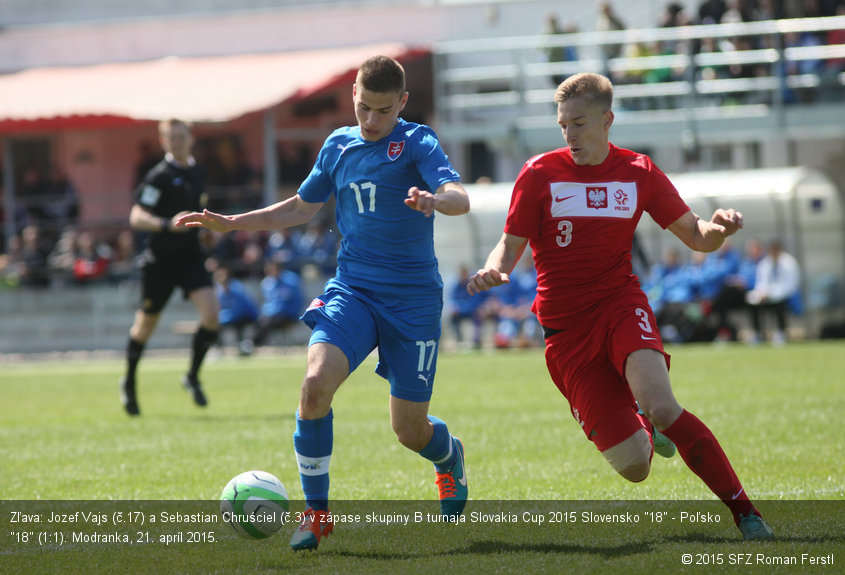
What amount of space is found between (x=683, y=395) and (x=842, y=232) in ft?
32.8

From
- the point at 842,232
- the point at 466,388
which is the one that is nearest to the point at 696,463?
the point at 466,388

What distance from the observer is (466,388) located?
1323 centimetres

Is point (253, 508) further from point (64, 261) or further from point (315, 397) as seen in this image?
point (64, 261)

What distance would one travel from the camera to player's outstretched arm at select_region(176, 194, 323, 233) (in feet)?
19.2

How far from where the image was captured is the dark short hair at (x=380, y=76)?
5551 mm

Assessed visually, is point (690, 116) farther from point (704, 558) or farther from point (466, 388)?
point (704, 558)

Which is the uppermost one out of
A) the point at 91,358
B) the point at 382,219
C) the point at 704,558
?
the point at 382,219

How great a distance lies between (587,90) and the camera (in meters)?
5.65

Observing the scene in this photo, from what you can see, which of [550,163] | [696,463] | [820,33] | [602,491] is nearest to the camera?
[696,463]

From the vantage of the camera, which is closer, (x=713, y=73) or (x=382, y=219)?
(x=382, y=219)

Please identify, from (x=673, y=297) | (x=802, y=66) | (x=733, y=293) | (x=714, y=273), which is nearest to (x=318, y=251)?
(x=673, y=297)

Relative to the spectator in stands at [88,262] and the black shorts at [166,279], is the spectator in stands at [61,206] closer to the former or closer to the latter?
the spectator in stands at [88,262]

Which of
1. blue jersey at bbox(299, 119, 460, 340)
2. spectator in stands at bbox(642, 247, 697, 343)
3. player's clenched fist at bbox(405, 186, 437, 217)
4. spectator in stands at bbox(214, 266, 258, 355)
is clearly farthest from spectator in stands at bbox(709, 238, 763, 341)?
player's clenched fist at bbox(405, 186, 437, 217)

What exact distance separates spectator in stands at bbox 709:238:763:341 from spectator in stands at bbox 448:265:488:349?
4.25 metres
